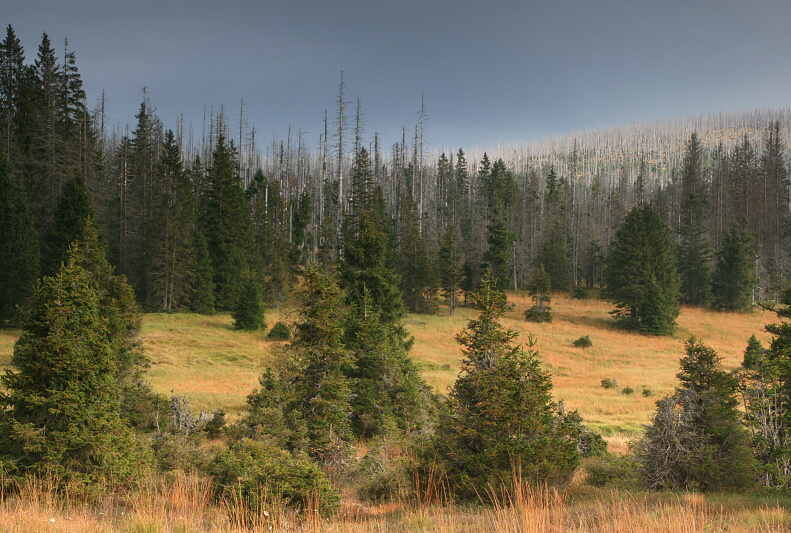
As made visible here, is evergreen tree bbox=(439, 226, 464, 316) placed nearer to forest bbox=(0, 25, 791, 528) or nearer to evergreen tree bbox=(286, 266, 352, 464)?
forest bbox=(0, 25, 791, 528)

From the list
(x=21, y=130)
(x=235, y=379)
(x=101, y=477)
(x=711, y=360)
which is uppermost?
(x=21, y=130)

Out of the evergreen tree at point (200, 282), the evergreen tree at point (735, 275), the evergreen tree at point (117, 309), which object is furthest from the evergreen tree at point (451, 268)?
the evergreen tree at point (117, 309)

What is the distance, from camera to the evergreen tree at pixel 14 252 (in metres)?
31.5

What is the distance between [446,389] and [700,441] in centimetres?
1220

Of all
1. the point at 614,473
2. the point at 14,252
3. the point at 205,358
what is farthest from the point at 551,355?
the point at 14,252

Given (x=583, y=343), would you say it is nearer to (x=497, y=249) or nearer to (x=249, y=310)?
(x=497, y=249)

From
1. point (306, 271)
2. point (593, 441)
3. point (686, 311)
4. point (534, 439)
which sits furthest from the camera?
point (686, 311)

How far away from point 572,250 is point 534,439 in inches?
2836

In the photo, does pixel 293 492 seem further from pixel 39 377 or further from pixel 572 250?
pixel 572 250

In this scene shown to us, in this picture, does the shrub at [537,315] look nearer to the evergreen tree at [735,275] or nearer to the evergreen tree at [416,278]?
the evergreen tree at [416,278]

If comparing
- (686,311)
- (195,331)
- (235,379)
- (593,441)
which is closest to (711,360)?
(593,441)

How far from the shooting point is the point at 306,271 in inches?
537

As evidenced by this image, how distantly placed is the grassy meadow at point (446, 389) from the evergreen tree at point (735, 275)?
2331 millimetres

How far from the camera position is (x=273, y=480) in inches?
272
